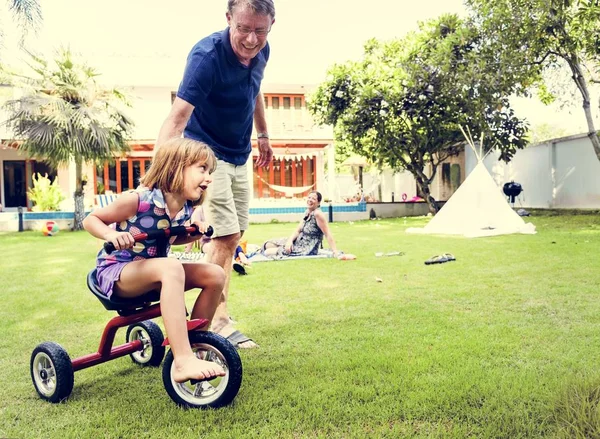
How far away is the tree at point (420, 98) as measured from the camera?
Answer: 14.3 metres

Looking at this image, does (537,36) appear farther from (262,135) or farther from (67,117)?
(67,117)

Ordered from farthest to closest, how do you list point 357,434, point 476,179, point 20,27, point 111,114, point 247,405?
point 111,114, point 476,179, point 20,27, point 247,405, point 357,434

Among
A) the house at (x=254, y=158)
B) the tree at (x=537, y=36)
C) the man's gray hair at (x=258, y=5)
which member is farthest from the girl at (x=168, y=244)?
the house at (x=254, y=158)

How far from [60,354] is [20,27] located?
5.36 meters

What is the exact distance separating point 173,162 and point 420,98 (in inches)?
570

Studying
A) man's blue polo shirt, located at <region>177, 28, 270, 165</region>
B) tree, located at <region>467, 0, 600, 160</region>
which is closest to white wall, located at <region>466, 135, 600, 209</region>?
tree, located at <region>467, 0, 600, 160</region>

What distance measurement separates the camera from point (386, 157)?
1686 cm

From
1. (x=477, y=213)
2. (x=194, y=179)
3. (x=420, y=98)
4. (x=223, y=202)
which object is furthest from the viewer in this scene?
(x=420, y=98)

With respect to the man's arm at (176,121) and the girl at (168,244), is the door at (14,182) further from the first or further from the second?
the girl at (168,244)

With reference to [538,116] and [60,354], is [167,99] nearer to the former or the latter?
[60,354]

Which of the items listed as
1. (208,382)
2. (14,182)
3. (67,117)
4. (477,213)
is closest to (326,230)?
(477,213)

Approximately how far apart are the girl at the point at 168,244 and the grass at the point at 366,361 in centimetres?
34

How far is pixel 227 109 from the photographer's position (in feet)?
9.47

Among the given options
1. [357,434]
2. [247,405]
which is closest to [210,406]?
[247,405]
